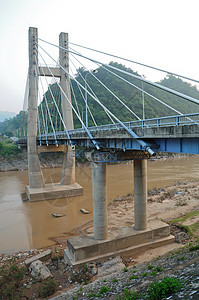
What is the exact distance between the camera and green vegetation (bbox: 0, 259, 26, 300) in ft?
26.7

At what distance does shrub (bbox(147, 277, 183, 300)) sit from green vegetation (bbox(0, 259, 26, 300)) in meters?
5.00

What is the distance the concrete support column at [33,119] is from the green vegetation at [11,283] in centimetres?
1407

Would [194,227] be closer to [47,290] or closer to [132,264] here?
[132,264]

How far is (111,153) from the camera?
39.4 ft

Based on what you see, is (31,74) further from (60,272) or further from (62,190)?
Result: (60,272)

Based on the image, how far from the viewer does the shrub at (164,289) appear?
5547mm

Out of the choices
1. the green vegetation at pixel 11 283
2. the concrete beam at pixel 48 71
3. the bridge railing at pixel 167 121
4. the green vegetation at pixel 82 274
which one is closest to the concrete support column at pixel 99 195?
the green vegetation at pixel 82 274

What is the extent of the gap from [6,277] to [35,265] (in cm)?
121

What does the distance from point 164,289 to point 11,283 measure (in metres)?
5.95

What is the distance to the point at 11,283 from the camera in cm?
877

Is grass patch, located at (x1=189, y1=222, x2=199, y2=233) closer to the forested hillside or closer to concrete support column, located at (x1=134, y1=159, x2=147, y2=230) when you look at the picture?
concrete support column, located at (x1=134, y1=159, x2=147, y2=230)

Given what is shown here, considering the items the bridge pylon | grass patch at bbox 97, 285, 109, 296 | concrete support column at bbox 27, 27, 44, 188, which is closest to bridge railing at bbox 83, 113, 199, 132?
grass patch at bbox 97, 285, 109, 296

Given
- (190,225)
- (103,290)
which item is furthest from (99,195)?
(190,225)

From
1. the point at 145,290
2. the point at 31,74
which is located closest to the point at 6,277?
the point at 145,290
